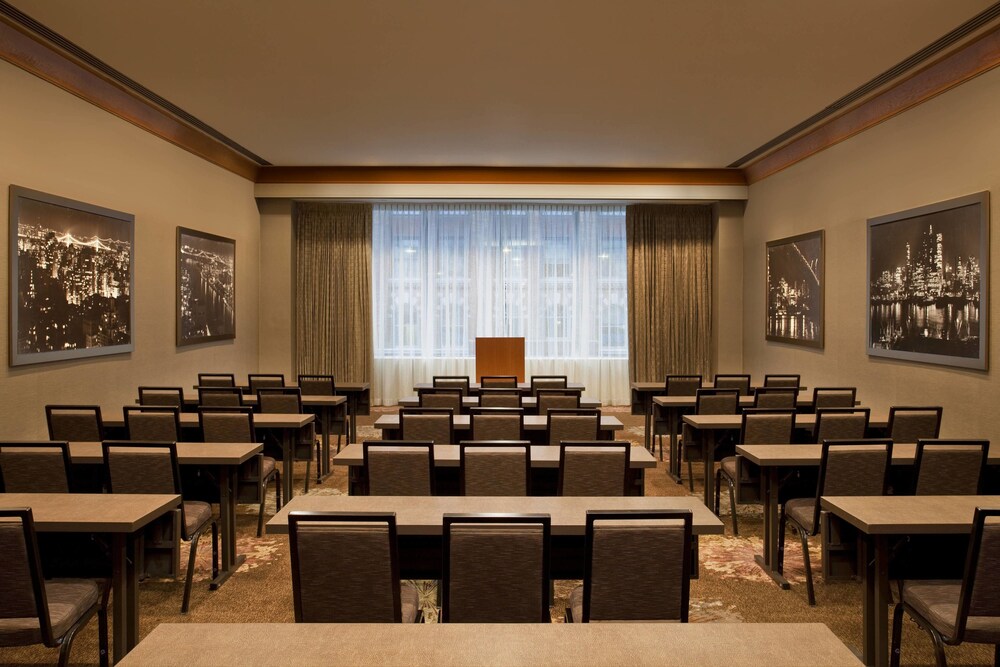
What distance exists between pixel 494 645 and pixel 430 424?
2.69 metres

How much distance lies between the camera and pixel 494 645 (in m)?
1.43

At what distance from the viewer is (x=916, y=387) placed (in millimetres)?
5477

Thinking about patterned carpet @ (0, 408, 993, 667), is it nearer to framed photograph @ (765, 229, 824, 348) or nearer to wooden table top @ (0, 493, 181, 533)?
wooden table top @ (0, 493, 181, 533)

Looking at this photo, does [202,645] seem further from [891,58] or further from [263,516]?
[891,58]

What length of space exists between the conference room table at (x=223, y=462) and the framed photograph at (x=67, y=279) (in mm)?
1701

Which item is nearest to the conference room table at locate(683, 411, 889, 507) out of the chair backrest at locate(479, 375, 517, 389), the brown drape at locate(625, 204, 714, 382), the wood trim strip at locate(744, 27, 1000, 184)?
the chair backrest at locate(479, 375, 517, 389)

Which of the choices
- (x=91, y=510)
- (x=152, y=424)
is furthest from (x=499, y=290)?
(x=91, y=510)

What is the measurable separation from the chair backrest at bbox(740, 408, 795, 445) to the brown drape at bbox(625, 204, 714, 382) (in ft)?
19.5

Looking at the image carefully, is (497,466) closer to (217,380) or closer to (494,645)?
(494,645)

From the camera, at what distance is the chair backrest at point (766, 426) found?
13.7 feet

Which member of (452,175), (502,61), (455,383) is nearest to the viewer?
(502,61)

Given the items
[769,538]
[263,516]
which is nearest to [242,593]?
[263,516]

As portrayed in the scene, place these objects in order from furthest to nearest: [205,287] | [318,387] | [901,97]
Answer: [205,287]
[318,387]
[901,97]

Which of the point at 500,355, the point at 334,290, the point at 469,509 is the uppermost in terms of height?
the point at 334,290
